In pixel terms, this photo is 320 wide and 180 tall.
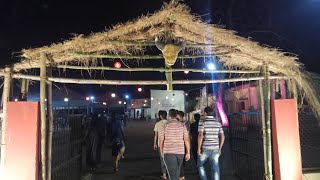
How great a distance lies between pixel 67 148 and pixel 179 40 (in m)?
3.90

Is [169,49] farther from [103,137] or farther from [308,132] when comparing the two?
[103,137]

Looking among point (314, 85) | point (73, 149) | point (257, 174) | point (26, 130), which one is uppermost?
point (314, 85)

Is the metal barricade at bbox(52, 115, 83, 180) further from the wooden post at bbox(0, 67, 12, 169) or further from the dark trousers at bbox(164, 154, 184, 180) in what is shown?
the dark trousers at bbox(164, 154, 184, 180)

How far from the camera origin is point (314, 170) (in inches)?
312

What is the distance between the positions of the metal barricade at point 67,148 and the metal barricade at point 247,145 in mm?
4567

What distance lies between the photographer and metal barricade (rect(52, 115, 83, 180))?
23.6 feet

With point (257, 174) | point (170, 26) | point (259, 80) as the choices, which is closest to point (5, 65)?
point (170, 26)

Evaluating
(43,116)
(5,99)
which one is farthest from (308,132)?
(5,99)

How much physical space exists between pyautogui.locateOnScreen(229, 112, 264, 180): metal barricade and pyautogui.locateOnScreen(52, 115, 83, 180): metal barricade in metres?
4.57

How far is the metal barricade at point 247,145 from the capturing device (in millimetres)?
8441

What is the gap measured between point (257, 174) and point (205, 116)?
7.15 feet

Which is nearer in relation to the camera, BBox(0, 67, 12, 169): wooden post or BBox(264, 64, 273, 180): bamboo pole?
BBox(0, 67, 12, 169): wooden post

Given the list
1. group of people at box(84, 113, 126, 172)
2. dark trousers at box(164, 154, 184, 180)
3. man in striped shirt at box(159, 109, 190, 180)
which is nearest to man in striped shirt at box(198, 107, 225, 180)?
man in striped shirt at box(159, 109, 190, 180)

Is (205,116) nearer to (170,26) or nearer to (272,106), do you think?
(272,106)
